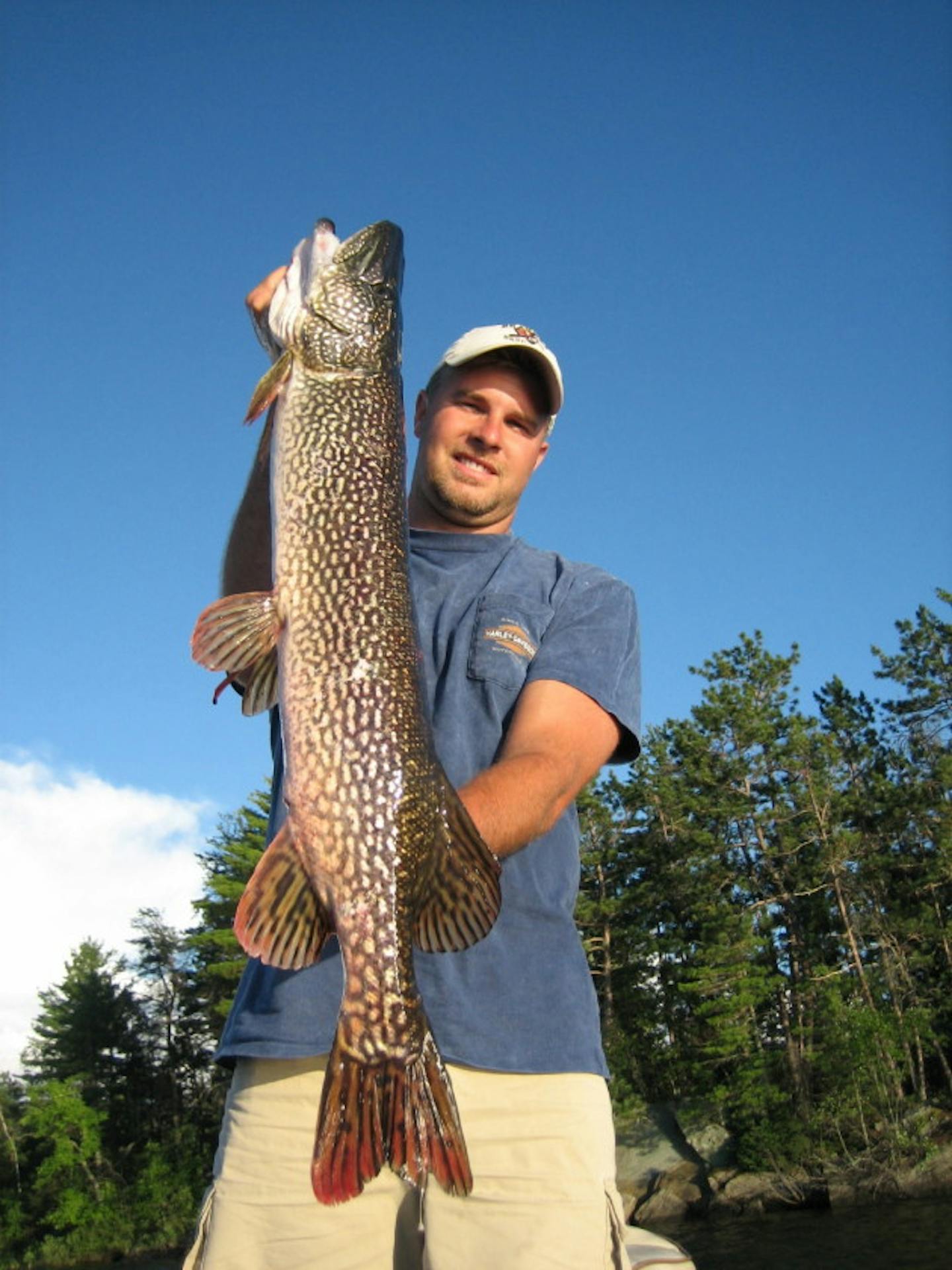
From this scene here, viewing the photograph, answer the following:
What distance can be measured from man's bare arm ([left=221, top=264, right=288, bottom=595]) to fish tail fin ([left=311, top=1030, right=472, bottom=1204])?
1711 mm

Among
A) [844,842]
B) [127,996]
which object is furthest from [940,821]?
[127,996]

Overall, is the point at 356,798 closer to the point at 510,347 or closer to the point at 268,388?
the point at 268,388

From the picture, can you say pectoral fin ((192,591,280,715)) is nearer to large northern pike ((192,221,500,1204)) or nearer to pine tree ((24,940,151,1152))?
large northern pike ((192,221,500,1204))

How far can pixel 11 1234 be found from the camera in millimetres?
41188

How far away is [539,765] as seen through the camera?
2961 mm

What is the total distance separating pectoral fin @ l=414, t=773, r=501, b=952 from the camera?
8.81 ft

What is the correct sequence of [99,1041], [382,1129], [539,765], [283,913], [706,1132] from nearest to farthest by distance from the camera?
[382,1129] < [283,913] < [539,765] < [706,1132] < [99,1041]

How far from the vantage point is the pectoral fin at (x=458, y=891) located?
8.81ft

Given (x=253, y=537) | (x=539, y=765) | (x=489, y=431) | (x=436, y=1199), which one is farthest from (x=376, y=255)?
(x=436, y=1199)

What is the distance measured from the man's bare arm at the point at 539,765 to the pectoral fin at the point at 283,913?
0.48m

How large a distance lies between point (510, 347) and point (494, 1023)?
2.51 m

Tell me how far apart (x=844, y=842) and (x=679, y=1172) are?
12.0 meters

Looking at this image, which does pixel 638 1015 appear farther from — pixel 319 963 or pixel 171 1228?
pixel 319 963

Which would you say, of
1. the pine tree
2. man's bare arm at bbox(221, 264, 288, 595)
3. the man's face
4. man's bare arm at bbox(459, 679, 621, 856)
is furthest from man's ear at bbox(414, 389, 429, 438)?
the pine tree
